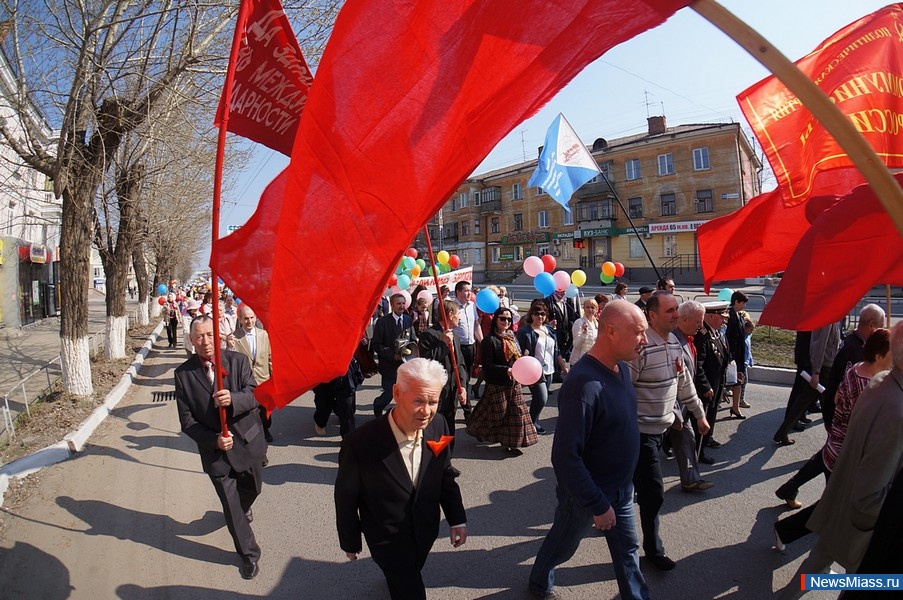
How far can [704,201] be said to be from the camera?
132ft

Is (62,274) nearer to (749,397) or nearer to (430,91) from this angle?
(430,91)

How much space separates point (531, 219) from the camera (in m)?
53.4

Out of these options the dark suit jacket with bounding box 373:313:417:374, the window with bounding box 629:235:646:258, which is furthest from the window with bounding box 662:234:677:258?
the dark suit jacket with bounding box 373:313:417:374

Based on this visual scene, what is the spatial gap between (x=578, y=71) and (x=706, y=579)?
11.0 feet

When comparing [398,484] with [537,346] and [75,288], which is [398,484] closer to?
[537,346]

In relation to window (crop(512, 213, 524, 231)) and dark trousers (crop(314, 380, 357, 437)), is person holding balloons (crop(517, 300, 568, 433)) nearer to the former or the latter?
dark trousers (crop(314, 380, 357, 437))

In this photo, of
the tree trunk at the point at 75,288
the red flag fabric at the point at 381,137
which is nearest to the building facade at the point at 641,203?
the tree trunk at the point at 75,288

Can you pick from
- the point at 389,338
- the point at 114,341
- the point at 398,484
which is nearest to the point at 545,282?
the point at 389,338

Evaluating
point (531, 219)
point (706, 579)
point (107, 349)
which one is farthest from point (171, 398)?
point (531, 219)

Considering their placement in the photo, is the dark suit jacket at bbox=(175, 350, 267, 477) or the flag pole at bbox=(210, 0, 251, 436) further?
the dark suit jacket at bbox=(175, 350, 267, 477)

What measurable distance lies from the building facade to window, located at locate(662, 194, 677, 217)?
7 centimetres

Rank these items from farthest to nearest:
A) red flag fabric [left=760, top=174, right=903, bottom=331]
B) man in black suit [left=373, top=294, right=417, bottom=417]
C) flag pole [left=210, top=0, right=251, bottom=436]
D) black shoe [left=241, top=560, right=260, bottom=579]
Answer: man in black suit [left=373, top=294, right=417, bottom=417]
black shoe [left=241, top=560, right=260, bottom=579]
flag pole [left=210, top=0, right=251, bottom=436]
red flag fabric [left=760, top=174, right=903, bottom=331]

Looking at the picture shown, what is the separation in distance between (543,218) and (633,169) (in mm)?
10668

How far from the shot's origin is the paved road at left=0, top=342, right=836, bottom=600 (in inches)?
137
